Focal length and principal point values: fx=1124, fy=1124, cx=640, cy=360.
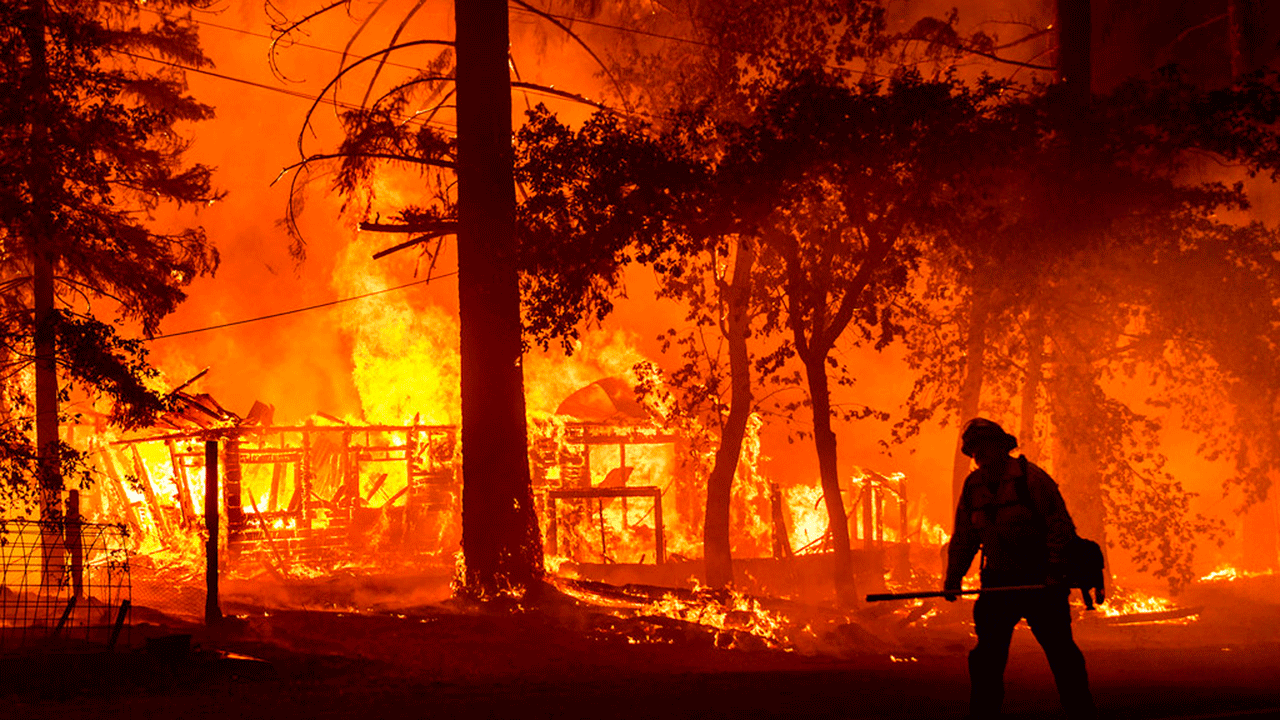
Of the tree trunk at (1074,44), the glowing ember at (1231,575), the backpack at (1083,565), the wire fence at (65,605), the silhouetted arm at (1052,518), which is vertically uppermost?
the tree trunk at (1074,44)

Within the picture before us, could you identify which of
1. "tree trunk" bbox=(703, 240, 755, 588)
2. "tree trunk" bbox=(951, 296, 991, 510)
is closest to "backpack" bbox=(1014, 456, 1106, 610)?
"tree trunk" bbox=(703, 240, 755, 588)

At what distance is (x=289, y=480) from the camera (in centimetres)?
3722

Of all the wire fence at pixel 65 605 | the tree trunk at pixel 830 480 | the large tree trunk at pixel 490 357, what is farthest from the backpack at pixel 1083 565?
the large tree trunk at pixel 490 357

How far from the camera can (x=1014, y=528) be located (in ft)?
21.9

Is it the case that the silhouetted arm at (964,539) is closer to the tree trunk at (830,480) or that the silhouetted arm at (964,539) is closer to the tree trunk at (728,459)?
the tree trunk at (830,480)

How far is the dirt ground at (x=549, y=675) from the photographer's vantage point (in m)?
7.86

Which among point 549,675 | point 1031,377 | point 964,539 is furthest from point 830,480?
point 964,539

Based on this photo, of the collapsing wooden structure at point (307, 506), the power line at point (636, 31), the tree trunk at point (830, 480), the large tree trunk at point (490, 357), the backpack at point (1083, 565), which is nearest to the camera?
the backpack at point (1083, 565)

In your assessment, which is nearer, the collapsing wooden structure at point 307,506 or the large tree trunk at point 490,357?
the large tree trunk at point 490,357

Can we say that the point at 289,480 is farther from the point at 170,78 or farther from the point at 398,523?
the point at 170,78

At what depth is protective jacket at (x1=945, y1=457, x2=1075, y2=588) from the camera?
21.6ft

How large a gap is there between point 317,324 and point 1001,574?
163 ft

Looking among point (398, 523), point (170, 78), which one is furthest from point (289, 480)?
point (170, 78)

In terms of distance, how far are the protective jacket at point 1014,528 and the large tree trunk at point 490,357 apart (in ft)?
28.7
